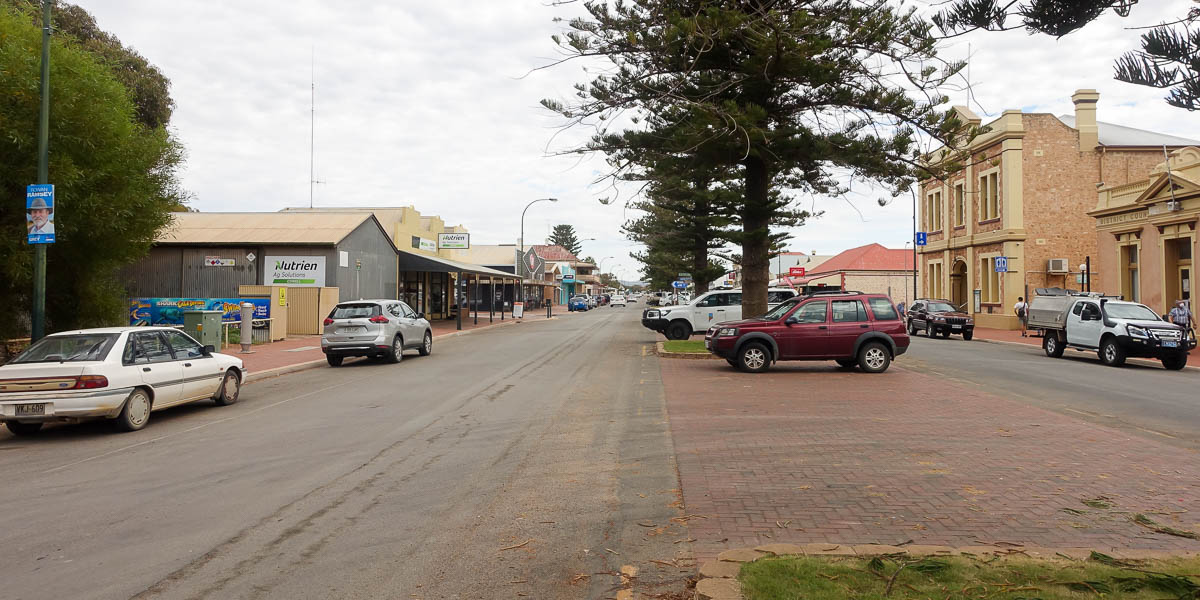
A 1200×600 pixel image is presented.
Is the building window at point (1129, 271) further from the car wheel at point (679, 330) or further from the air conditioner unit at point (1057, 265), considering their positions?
the car wheel at point (679, 330)

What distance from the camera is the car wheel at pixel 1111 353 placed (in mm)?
19250

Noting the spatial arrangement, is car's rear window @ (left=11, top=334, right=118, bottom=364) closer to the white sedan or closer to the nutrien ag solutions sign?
the white sedan

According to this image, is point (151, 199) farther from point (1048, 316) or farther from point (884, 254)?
point (884, 254)

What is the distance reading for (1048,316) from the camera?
73.1 feet

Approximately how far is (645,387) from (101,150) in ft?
38.0

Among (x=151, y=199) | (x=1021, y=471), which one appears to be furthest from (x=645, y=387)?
(x=151, y=199)

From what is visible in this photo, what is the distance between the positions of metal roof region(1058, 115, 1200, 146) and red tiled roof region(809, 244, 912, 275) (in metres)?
25.6

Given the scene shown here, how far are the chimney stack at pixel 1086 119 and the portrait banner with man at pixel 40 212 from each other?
40.7m

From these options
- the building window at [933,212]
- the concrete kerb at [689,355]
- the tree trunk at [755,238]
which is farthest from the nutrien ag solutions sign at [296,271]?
the building window at [933,212]

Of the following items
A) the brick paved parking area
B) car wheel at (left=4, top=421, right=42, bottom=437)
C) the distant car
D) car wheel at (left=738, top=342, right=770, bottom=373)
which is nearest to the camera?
the brick paved parking area

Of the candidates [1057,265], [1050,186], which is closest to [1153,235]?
[1057,265]

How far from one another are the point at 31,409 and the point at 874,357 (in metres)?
14.3

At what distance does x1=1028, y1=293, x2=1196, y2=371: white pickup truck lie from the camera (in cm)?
1852

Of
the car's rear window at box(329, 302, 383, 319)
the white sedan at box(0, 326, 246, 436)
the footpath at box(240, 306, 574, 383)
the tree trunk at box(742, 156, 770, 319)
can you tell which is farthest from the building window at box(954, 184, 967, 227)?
the white sedan at box(0, 326, 246, 436)
